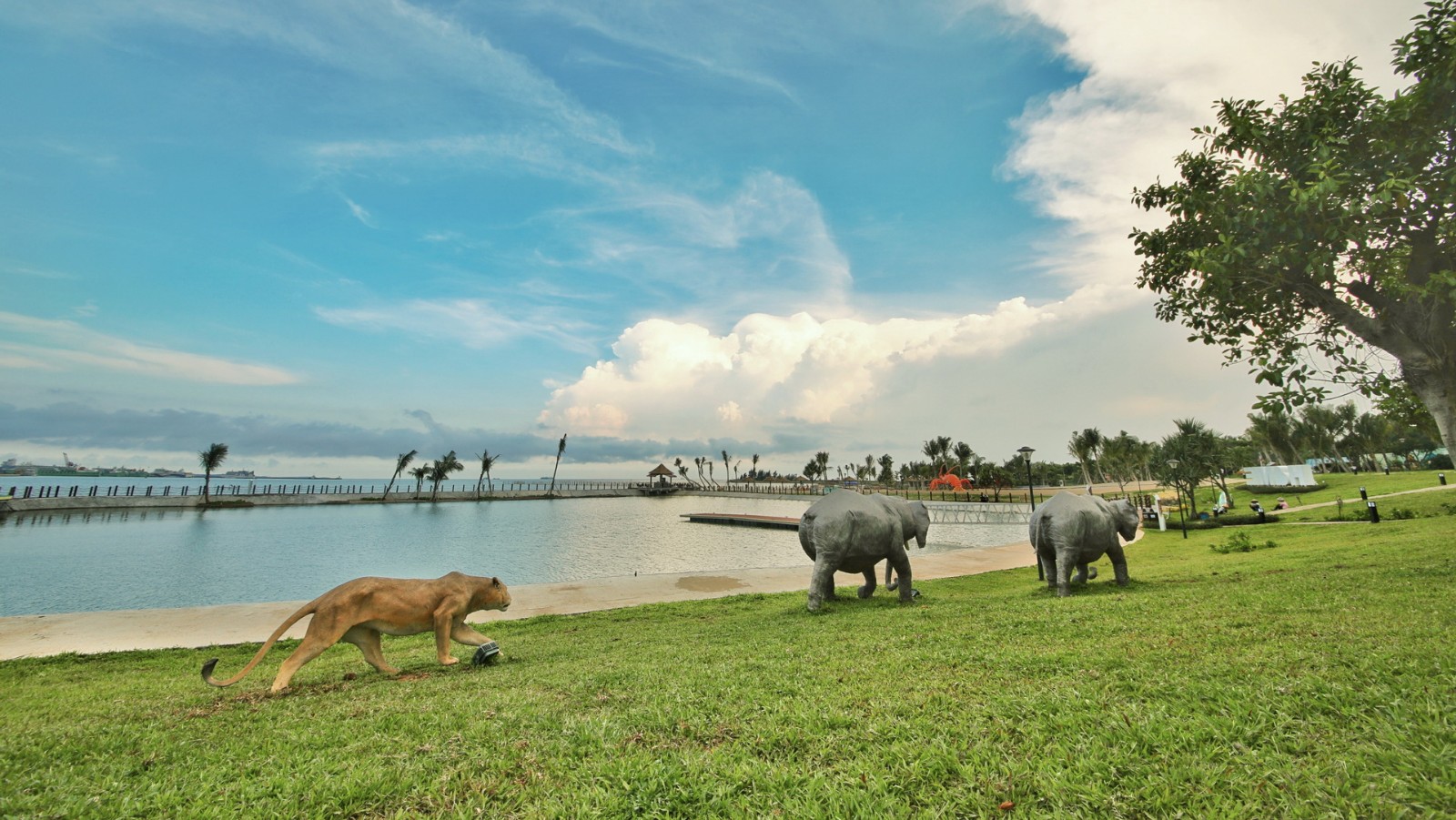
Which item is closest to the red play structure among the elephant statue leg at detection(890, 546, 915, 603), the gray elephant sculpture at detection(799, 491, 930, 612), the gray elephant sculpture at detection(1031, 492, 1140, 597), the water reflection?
the gray elephant sculpture at detection(1031, 492, 1140, 597)

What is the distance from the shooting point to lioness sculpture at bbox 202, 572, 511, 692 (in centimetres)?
628

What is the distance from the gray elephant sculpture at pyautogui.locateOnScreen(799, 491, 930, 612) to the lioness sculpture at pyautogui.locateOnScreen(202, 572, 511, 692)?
18.3 ft

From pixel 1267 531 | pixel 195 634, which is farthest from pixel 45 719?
pixel 1267 531

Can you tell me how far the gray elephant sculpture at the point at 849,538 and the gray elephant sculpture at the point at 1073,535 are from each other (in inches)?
105

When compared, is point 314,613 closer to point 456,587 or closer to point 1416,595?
point 456,587

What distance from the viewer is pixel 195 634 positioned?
42.4ft

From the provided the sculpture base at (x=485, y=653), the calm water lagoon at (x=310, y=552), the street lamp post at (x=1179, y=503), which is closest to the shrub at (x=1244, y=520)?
the street lamp post at (x=1179, y=503)

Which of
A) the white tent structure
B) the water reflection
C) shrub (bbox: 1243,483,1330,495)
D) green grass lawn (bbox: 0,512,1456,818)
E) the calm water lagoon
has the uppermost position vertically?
the white tent structure

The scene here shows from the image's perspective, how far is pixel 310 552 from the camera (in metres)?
34.2

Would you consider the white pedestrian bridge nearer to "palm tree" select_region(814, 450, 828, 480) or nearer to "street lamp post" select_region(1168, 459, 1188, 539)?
"street lamp post" select_region(1168, 459, 1188, 539)

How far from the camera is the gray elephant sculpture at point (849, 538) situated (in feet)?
34.8

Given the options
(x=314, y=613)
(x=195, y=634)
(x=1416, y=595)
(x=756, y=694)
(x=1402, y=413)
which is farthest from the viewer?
(x=195, y=634)

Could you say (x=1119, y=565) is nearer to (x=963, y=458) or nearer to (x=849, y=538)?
(x=849, y=538)

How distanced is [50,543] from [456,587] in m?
47.8
